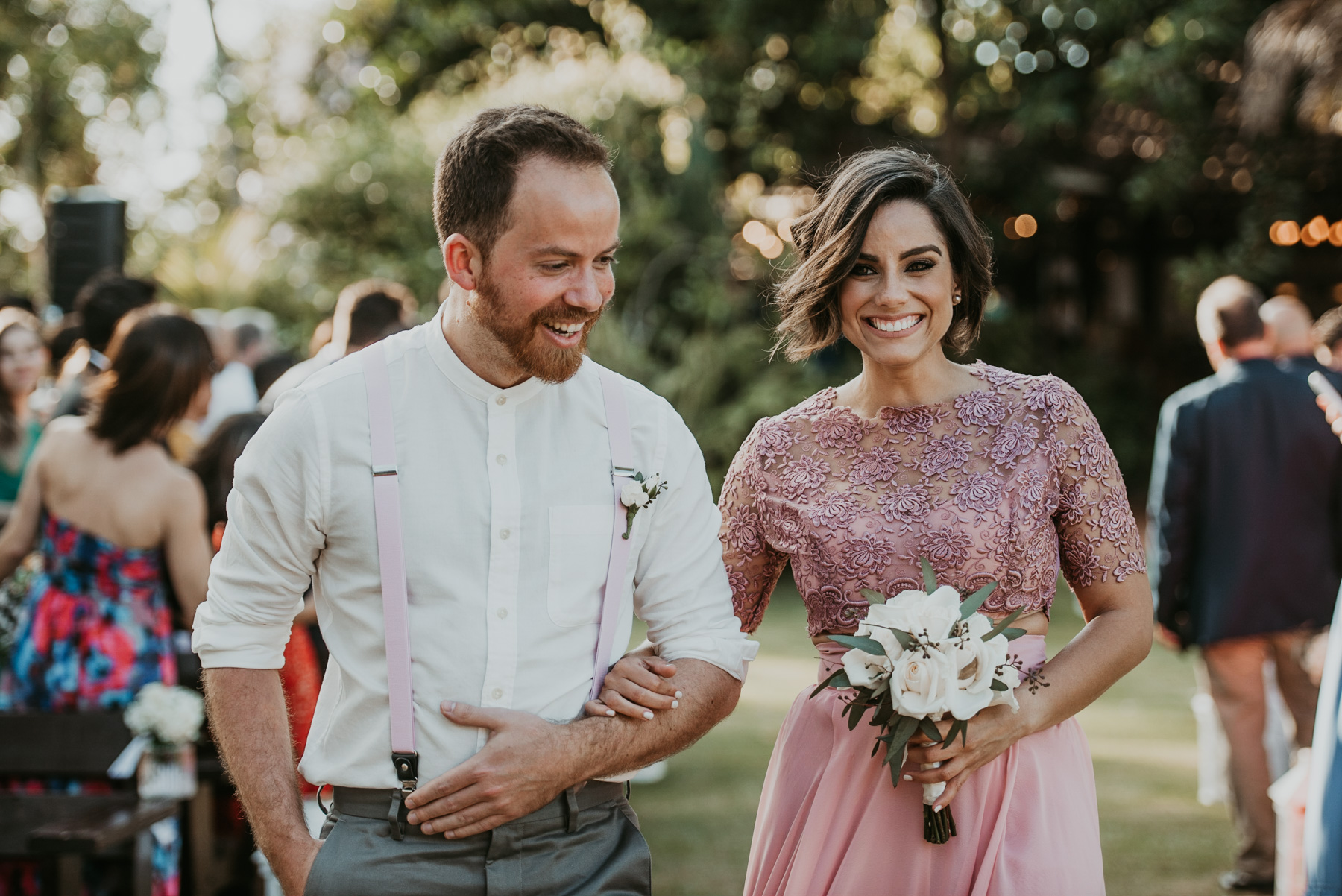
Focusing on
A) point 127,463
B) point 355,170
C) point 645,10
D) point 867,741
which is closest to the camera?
point 867,741

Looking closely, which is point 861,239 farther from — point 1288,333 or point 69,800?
point 1288,333

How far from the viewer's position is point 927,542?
9.05 ft

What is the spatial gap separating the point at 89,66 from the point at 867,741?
23208 mm

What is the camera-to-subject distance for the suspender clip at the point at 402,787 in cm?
226

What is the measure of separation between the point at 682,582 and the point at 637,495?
0.25 meters

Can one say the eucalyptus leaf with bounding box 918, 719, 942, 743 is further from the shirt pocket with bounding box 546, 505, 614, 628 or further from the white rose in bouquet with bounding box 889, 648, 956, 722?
the shirt pocket with bounding box 546, 505, 614, 628

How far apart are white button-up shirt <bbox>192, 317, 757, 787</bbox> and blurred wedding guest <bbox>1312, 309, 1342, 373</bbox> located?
5.11m

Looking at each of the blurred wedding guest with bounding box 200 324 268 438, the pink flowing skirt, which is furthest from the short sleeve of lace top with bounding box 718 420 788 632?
the blurred wedding guest with bounding box 200 324 268 438

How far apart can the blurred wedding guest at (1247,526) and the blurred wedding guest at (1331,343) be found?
598mm

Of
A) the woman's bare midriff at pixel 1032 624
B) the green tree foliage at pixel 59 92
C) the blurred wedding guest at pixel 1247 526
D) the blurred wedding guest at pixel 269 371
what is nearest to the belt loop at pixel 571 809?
the woman's bare midriff at pixel 1032 624

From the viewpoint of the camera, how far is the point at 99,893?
442 cm

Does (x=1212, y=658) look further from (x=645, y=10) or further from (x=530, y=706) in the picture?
(x=645, y=10)

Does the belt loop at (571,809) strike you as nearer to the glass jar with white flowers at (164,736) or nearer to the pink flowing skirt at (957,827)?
the pink flowing skirt at (957,827)

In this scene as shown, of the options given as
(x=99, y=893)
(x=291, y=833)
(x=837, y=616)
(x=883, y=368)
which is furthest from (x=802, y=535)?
(x=99, y=893)
